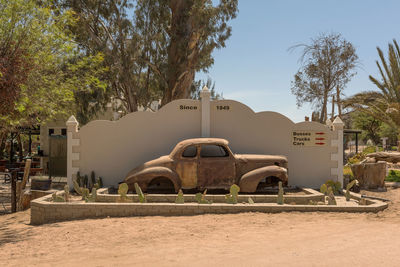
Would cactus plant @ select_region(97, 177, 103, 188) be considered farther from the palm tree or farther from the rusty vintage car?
the palm tree

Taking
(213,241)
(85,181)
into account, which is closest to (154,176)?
(85,181)

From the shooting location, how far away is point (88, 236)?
671 centimetres

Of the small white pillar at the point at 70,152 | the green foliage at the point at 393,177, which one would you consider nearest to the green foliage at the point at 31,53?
the small white pillar at the point at 70,152

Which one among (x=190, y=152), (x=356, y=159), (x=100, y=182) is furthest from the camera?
(x=356, y=159)

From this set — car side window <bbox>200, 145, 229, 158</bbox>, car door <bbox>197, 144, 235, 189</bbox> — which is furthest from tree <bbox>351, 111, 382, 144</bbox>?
car door <bbox>197, 144, 235, 189</bbox>

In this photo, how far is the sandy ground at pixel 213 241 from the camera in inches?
203

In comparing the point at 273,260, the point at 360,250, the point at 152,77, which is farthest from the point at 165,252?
the point at 152,77

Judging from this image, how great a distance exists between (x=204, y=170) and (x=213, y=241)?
12.7 feet

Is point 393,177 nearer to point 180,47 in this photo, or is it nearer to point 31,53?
point 180,47

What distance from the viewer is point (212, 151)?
1027 cm

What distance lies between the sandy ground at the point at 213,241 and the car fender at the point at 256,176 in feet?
5.85

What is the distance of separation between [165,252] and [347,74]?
2496cm

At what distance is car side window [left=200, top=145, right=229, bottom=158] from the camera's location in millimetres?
10195

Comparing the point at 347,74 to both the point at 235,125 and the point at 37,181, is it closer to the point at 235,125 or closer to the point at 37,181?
the point at 235,125
